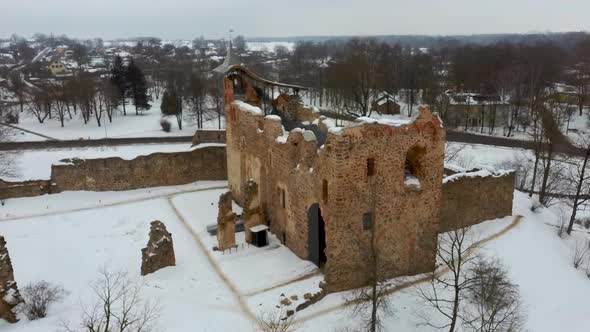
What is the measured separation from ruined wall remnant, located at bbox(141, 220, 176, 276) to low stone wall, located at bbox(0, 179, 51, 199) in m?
12.3

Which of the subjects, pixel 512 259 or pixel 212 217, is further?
pixel 212 217

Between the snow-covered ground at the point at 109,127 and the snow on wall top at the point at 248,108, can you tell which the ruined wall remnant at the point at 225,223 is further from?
the snow-covered ground at the point at 109,127

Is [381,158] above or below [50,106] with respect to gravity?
above

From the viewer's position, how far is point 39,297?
1603 cm

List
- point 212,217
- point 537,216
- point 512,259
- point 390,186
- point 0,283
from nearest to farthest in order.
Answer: point 0,283 → point 390,186 → point 512,259 → point 212,217 → point 537,216

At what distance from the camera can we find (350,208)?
1664 centimetres

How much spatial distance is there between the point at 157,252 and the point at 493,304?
12022 mm

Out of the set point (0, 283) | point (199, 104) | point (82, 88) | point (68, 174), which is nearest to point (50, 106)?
point (82, 88)

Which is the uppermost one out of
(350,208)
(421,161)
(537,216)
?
(421,161)

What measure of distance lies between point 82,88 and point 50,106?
18.3 ft

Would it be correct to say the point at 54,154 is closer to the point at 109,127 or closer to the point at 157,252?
the point at 109,127

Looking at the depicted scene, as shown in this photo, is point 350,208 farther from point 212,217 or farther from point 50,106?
point 50,106

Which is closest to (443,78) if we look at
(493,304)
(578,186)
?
(578,186)

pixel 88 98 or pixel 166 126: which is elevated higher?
pixel 88 98
